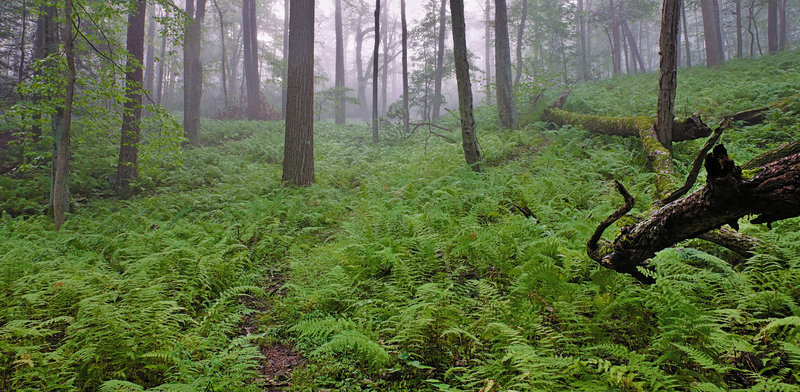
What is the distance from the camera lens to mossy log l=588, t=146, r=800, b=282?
1553 millimetres

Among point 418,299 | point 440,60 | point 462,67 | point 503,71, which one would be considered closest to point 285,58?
point 440,60

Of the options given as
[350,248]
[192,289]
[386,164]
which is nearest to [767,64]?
[386,164]

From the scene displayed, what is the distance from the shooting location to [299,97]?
8.83 m

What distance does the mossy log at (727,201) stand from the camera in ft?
5.09

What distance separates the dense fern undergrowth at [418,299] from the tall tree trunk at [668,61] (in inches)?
33.0

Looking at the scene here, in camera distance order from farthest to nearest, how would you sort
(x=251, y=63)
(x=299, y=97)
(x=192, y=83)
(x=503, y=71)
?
1. (x=251, y=63)
2. (x=192, y=83)
3. (x=503, y=71)
4. (x=299, y=97)

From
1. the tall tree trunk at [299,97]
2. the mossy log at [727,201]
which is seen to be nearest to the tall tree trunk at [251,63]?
the tall tree trunk at [299,97]

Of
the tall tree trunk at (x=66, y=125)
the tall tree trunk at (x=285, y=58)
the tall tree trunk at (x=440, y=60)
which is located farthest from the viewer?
the tall tree trunk at (x=285, y=58)

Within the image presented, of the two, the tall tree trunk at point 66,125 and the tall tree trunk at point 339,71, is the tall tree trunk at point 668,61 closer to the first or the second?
the tall tree trunk at point 66,125

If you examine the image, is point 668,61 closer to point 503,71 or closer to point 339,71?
point 503,71

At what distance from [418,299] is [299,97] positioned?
6.83 m

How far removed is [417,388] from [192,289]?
2.64 metres

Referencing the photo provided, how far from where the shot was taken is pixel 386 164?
35.2 feet

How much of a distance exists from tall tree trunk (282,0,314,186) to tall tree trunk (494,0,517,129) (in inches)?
236
